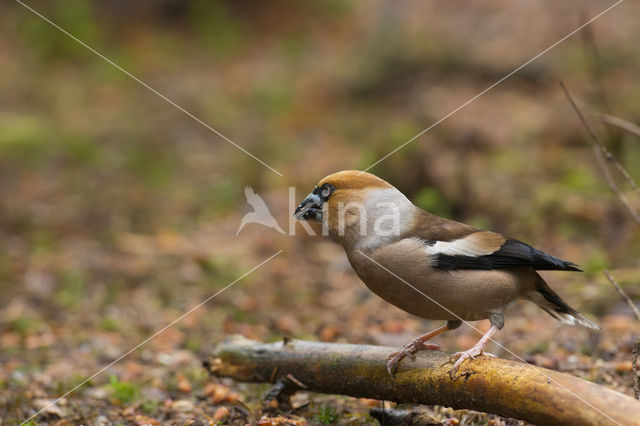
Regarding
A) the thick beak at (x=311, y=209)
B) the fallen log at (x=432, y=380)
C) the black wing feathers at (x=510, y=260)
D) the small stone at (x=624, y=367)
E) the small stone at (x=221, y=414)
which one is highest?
the thick beak at (x=311, y=209)

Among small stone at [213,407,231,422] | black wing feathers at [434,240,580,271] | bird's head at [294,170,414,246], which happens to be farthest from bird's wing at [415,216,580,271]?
small stone at [213,407,231,422]

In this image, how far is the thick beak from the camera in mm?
4367

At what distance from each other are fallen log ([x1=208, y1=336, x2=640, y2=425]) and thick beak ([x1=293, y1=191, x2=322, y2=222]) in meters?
0.77

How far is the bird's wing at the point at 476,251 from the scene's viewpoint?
393 cm

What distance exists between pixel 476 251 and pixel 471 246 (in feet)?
0.15

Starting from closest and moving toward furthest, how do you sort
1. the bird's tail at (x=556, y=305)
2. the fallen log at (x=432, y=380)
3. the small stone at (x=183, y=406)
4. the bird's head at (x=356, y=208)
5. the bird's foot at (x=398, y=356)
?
the fallen log at (x=432, y=380) → the bird's foot at (x=398, y=356) → the bird's head at (x=356, y=208) → the bird's tail at (x=556, y=305) → the small stone at (x=183, y=406)

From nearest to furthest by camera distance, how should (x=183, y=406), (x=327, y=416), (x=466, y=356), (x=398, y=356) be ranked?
(x=466, y=356)
(x=398, y=356)
(x=327, y=416)
(x=183, y=406)

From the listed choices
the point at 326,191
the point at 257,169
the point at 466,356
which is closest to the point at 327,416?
the point at 466,356

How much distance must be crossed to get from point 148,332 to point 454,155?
13.3ft

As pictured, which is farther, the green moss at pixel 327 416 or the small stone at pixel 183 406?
the small stone at pixel 183 406

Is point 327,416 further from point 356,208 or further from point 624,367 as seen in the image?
point 624,367

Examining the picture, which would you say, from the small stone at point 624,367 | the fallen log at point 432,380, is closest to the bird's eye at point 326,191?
the fallen log at point 432,380

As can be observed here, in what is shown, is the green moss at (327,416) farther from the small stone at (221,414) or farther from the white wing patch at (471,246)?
the white wing patch at (471,246)

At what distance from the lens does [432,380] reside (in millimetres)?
3707
